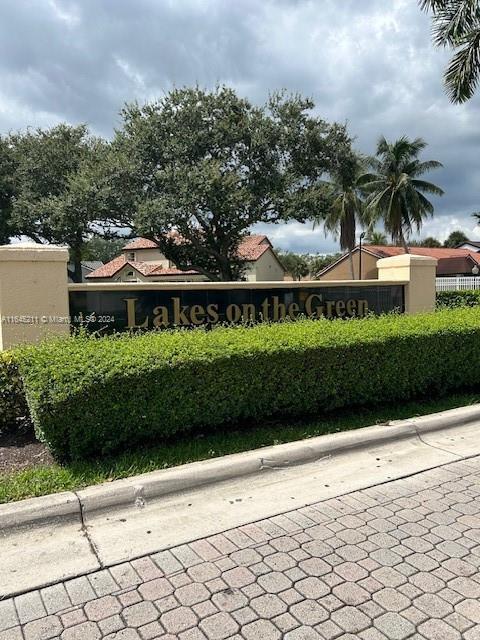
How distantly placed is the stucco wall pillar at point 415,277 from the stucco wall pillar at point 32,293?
242 inches

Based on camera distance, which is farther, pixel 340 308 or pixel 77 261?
pixel 77 261

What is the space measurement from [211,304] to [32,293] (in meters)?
2.41

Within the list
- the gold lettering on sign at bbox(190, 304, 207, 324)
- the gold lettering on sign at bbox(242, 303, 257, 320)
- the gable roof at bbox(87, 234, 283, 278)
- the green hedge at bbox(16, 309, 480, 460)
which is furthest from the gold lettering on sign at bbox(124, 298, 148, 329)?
the gable roof at bbox(87, 234, 283, 278)

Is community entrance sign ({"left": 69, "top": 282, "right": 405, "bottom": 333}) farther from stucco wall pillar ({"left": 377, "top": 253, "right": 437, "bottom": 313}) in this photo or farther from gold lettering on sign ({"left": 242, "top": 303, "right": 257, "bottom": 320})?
stucco wall pillar ({"left": 377, "top": 253, "right": 437, "bottom": 313})

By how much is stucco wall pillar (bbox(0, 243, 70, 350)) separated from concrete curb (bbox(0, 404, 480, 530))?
8.92 ft

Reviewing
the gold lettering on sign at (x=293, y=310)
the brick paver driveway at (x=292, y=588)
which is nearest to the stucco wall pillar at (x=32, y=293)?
the gold lettering on sign at (x=293, y=310)

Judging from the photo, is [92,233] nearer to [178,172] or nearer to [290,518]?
[178,172]

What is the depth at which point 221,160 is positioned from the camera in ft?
73.2

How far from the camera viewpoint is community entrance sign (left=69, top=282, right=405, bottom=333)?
20.7 ft

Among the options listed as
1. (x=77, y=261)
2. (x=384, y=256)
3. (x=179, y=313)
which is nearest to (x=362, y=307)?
(x=179, y=313)

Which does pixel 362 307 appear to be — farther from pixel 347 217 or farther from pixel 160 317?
pixel 347 217

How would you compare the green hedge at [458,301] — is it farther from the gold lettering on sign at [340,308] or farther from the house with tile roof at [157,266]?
the house with tile roof at [157,266]

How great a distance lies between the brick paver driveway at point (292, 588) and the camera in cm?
232

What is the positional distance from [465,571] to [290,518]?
3.70ft
